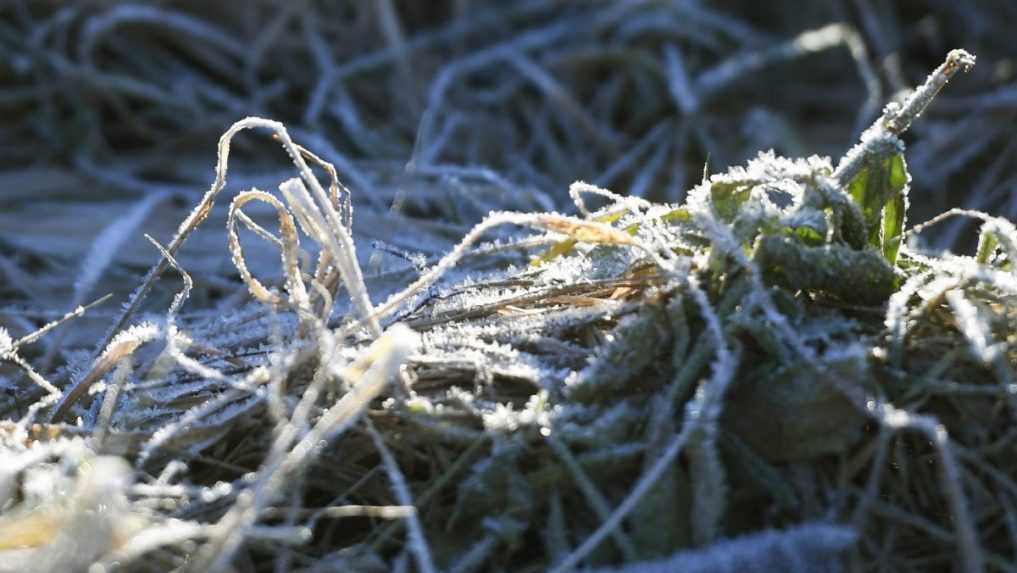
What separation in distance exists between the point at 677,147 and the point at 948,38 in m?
0.82

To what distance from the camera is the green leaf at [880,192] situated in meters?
0.88

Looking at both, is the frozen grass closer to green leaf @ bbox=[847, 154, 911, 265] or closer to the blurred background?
green leaf @ bbox=[847, 154, 911, 265]

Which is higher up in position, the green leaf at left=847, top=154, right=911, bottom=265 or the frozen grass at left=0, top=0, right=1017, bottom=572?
the green leaf at left=847, top=154, right=911, bottom=265

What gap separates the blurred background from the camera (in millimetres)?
1906

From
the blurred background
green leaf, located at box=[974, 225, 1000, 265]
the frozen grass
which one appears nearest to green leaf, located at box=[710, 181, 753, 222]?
the frozen grass

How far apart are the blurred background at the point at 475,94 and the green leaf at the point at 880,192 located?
84 centimetres

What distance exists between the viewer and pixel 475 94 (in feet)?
7.29

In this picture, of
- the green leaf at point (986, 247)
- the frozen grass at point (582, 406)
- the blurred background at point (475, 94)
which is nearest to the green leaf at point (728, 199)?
the frozen grass at point (582, 406)

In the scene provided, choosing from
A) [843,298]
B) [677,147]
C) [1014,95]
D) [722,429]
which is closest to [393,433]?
[722,429]

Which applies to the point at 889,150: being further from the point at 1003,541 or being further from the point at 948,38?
the point at 948,38

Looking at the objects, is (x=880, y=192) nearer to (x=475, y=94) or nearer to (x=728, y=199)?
(x=728, y=199)

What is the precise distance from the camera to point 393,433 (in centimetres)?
79

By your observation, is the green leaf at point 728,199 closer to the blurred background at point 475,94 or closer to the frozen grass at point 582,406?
the frozen grass at point 582,406

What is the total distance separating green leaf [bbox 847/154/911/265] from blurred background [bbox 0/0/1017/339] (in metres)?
0.84
